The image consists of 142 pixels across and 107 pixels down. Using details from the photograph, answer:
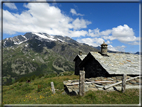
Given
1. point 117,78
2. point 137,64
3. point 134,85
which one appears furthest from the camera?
point 137,64

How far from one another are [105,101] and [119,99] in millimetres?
1272

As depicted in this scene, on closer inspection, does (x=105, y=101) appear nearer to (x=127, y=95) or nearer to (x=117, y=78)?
(x=127, y=95)

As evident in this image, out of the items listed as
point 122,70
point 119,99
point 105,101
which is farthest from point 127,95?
point 122,70

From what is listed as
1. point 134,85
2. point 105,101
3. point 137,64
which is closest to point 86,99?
point 105,101

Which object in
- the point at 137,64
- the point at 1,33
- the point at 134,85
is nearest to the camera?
the point at 1,33

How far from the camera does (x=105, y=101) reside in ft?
21.3

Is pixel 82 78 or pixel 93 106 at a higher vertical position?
pixel 82 78

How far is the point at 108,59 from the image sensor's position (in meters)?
14.4

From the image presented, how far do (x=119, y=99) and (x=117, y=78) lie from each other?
4.62m

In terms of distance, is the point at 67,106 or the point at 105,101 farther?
the point at 105,101

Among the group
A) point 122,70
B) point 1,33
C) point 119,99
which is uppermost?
point 1,33

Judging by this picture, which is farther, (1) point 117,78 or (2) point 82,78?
(1) point 117,78

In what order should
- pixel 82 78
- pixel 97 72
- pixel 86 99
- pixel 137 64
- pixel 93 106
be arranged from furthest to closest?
1. pixel 97 72
2. pixel 137 64
3. pixel 82 78
4. pixel 86 99
5. pixel 93 106

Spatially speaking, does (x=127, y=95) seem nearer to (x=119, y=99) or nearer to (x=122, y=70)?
(x=119, y=99)
